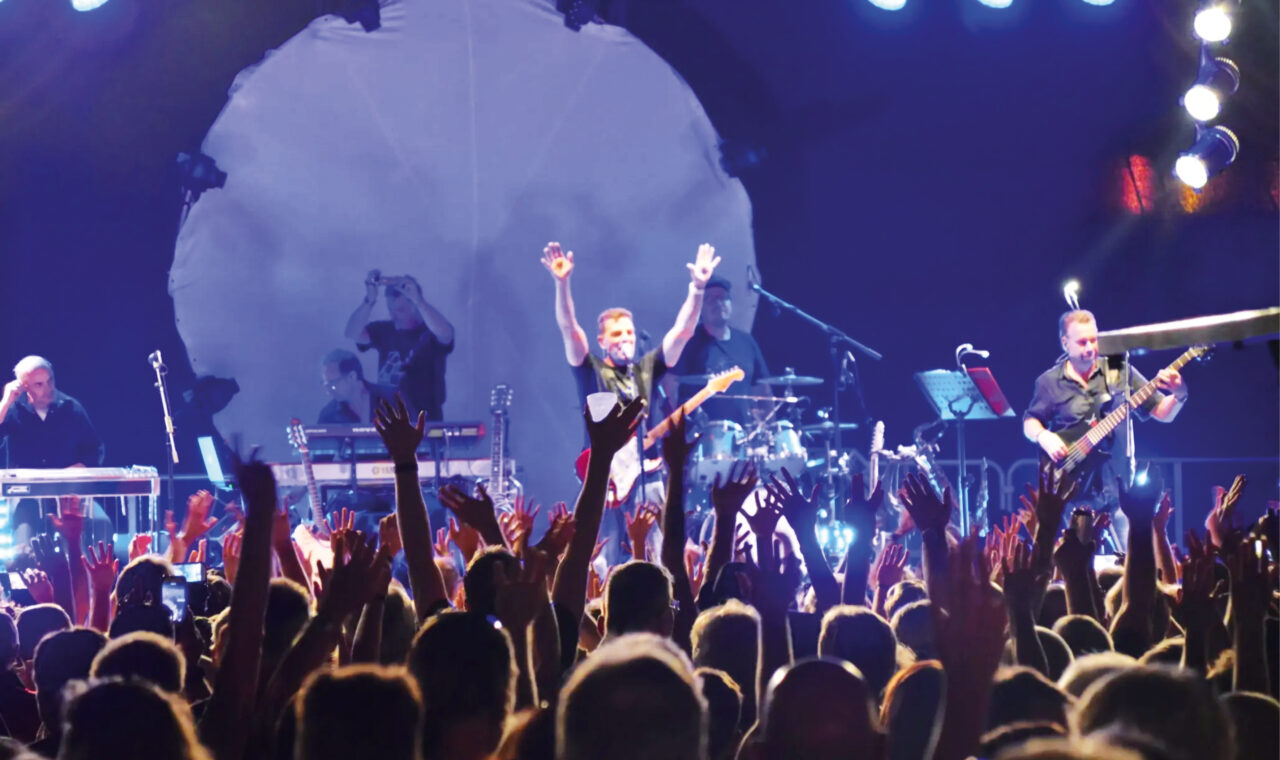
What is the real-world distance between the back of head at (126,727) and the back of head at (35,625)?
1.85 metres

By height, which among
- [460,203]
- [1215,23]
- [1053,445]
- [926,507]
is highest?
[1215,23]

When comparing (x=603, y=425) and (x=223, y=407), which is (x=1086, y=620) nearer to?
(x=603, y=425)

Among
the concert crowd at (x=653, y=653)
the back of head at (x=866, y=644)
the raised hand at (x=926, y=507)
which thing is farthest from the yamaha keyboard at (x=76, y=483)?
the back of head at (x=866, y=644)

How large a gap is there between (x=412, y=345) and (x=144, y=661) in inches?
299

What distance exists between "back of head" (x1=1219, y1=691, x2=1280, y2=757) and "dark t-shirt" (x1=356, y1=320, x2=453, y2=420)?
26.5 ft

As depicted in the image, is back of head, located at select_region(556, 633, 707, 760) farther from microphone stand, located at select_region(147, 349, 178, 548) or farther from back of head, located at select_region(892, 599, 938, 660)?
microphone stand, located at select_region(147, 349, 178, 548)

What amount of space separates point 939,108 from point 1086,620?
1003 centimetres

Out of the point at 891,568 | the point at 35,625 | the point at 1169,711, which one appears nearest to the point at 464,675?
the point at 1169,711

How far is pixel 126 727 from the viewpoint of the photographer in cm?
168

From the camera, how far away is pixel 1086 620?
2949mm

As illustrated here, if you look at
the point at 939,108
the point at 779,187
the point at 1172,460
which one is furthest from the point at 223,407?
the point at 1172,460

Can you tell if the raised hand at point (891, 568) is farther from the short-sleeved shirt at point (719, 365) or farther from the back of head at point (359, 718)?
the short-sleeved shirt at point (719, 365)

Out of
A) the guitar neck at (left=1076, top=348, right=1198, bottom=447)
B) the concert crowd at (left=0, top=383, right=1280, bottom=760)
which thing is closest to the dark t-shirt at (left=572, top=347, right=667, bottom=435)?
the guitar neck at (left=1076, top=348, right=1198, bottom=447)

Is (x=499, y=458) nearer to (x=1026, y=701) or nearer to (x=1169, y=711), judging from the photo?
(x=1026, y=701)
